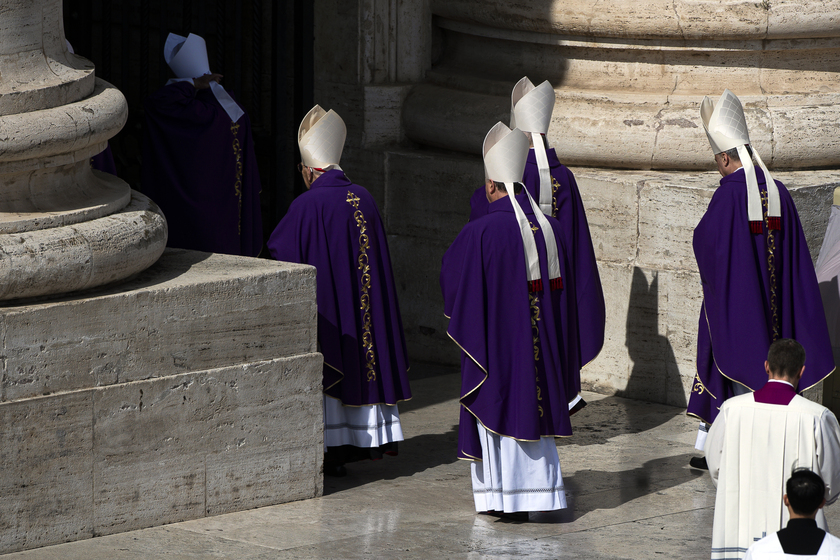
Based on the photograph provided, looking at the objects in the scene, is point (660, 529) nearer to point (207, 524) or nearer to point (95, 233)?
point (207, 524)

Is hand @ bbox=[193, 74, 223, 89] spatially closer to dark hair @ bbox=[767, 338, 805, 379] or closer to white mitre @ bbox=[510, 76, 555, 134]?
white mitre @ bbox=[510, 76, 555, 134]

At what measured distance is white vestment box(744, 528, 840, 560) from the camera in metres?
3.78

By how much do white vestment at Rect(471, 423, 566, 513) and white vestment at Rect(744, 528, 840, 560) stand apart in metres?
2.46

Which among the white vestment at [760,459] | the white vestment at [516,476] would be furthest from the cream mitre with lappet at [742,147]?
the white vestment at [760,459]

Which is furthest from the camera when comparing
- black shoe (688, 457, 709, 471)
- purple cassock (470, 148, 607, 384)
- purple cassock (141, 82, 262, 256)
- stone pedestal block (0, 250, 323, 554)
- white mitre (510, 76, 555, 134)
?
purple cassock (141, 82, 262, 256)

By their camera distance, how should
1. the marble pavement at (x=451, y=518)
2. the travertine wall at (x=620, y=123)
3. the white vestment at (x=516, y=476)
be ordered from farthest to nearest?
the travertine wall at (x=620, y=123) → the white vestment at (x=516, y=476) → the marble pavement at (x=451, y=518)

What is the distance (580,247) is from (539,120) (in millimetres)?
750

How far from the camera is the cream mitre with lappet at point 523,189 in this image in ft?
20.7

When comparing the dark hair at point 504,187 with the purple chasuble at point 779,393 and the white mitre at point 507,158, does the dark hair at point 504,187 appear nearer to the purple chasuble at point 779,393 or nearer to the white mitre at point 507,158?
the white mitre at point 507,158

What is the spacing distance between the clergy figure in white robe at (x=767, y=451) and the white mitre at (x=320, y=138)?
267cm

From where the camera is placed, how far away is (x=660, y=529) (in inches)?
243

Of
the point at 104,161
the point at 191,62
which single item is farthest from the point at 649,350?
the point at 104,161

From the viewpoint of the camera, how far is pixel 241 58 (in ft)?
32.2

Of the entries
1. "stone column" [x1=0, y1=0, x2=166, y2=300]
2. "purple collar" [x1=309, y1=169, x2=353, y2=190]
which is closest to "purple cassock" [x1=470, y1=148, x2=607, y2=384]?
"purple collar" [x1=309, y1=169, x2=353, y2=190]
